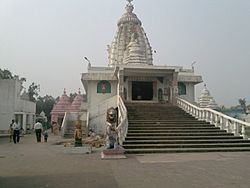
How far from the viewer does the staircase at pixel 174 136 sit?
11430 mm

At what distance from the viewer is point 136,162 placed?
8.66 m

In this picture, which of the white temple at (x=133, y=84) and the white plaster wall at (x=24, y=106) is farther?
the white plaster wall at (x=24, y=106)

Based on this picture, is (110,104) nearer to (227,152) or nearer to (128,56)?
(128,56)

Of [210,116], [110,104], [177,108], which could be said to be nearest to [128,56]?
[110,104]

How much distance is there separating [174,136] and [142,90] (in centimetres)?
1073

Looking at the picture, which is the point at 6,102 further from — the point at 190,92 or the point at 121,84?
the point at 190,92

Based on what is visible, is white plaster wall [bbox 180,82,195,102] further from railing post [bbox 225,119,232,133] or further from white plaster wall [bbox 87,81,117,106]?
railing post [bbox 225,119,232,133]

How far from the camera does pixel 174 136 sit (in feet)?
42.2

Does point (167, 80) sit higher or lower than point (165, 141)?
higher

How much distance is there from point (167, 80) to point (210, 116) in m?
7.06

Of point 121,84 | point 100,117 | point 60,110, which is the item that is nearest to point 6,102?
point 100,117

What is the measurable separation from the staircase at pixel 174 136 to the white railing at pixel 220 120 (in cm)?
27

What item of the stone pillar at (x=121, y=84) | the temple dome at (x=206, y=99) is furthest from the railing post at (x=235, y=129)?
the temple dome at (x=206, y=99)

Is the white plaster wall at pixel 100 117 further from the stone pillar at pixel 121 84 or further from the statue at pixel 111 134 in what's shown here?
the statue at pixel 111 134
